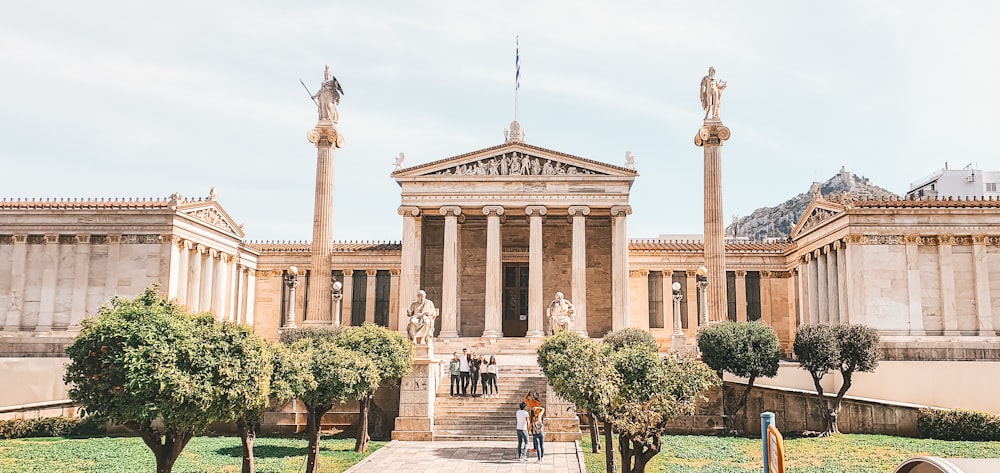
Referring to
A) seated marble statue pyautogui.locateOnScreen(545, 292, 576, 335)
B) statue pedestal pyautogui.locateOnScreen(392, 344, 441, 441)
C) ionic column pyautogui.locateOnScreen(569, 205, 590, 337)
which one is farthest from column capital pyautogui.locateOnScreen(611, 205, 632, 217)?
statue pedestal pyautogui.locateOnScreen(392, 344, 441, 441)

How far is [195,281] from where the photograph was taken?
4378cm

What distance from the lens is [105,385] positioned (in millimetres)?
12617

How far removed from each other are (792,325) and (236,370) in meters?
41.0

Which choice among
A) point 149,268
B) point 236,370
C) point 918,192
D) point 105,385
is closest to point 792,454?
point 236,370

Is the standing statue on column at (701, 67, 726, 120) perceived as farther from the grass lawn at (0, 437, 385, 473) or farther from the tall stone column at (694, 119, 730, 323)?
the grass lawn at (0, 437, 385, 473)

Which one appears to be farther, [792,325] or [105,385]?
[792,325]

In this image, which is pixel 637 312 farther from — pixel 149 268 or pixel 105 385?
pixel 105 385

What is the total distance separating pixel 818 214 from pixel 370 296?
26301mm

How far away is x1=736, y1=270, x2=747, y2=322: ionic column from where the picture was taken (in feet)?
156

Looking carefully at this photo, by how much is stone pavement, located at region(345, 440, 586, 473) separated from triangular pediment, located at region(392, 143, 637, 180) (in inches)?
835

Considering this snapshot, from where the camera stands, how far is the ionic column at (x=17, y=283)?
4084cm

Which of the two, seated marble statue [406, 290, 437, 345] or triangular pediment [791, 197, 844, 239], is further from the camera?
triangular pediment [791, 197, 844, 239]

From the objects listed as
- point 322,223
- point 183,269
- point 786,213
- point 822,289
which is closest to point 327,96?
point 322,223

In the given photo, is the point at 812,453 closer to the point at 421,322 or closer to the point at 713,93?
the point at 421,322
